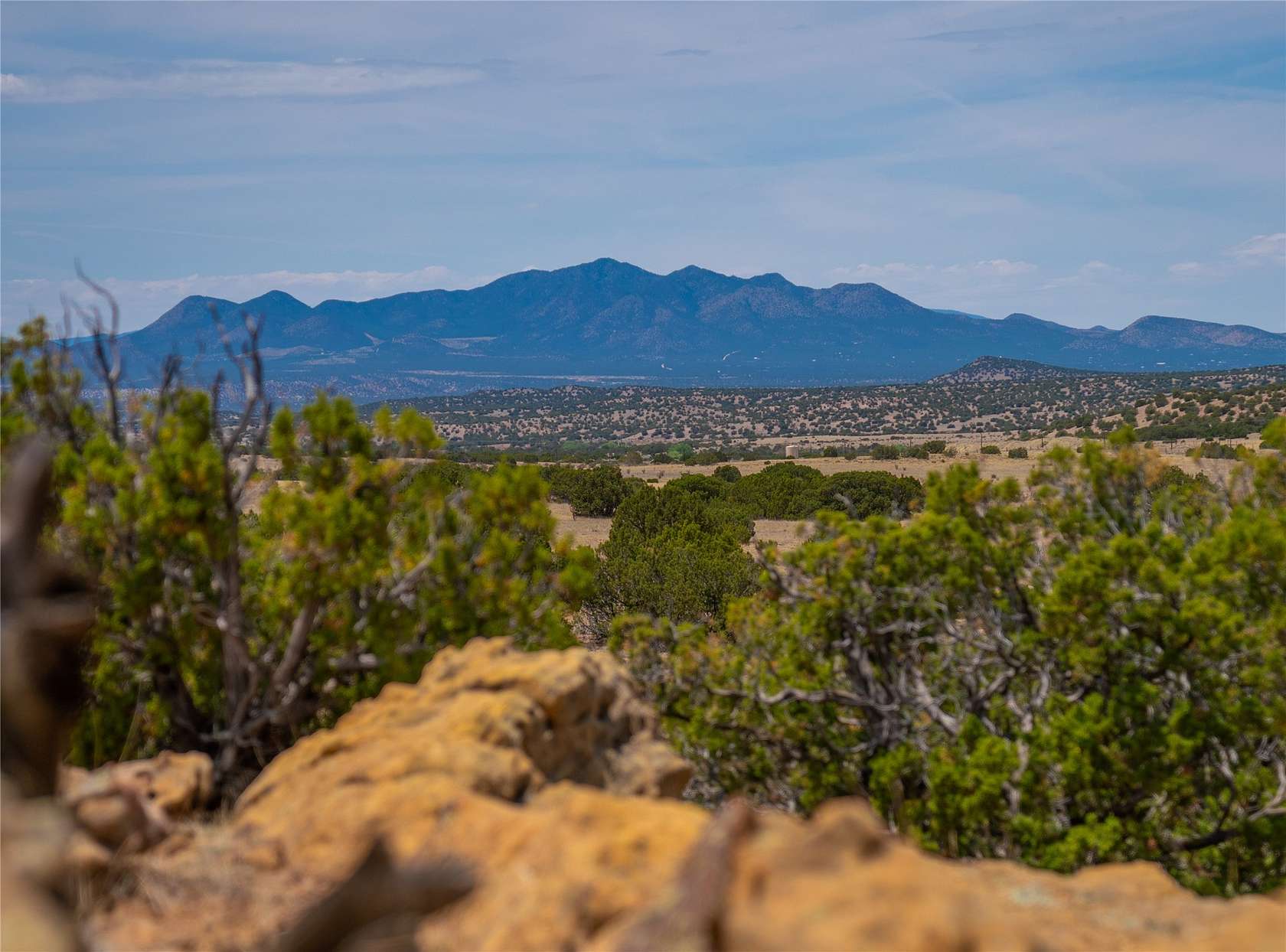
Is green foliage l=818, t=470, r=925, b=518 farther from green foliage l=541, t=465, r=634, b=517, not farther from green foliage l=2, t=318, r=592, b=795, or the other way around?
green foliage l=2, t=318, r=592, b=795

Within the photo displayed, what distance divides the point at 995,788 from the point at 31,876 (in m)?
6.11

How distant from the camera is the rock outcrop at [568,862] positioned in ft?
12.5

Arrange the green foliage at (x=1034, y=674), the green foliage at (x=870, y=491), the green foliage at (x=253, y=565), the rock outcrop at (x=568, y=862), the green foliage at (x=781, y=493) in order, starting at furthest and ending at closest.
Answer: the green foliage at (x=781, y=493) → the green foliage at (x=870, y=491) → the green foliage at (x=1034, y=674) → the green foliage at (x=253, y=565) → the rock outcrop at (x=568, y=862)

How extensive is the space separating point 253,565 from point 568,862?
5654 mm

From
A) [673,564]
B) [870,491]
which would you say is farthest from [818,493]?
[673,564]

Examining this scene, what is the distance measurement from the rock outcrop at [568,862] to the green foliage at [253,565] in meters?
1.14

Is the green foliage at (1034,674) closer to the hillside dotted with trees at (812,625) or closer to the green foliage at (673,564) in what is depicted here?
the hillside dotted with trees at (812,625)

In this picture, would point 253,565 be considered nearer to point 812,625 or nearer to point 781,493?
point 812,625

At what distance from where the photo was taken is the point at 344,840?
211 inches

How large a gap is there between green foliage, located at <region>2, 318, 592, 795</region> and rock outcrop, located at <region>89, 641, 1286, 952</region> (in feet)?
3.73

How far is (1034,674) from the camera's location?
9664 mm

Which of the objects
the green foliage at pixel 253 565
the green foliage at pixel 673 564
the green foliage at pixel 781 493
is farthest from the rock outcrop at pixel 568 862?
the green foliage at pixel 781 493


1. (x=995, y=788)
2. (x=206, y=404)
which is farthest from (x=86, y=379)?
(x=995, y=788)

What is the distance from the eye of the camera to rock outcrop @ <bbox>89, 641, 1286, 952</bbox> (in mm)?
3799
